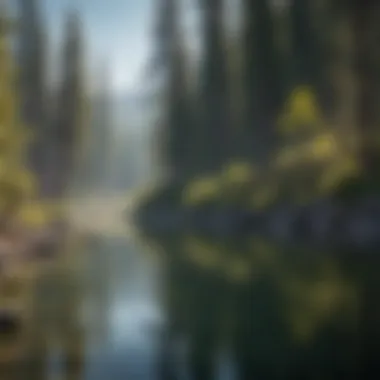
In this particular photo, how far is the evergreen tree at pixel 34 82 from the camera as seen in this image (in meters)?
4.26

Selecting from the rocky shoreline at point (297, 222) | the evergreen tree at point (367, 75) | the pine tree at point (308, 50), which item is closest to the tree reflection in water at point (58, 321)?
the rocky shoreline at point (297, 222)

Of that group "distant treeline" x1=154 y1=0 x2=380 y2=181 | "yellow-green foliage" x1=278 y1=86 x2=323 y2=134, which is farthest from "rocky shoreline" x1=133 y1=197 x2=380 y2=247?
"yellow-green foliage" x1=278 y1=86 x2=323 y2=134

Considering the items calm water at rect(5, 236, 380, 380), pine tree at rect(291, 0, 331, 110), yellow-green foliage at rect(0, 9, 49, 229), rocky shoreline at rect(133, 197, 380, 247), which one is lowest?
calm water at rect(5, 236, 380, 380)

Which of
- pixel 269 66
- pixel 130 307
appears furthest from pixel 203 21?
pixel 130 307

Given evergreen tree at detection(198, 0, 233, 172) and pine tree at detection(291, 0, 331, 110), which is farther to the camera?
pine tree at detection(291, 0, 331, 110)

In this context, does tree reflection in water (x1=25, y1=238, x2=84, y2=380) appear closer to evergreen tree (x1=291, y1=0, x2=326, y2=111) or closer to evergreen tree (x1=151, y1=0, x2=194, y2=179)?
evergreen tree (x1=151, y1=0, x2=194, y2=179)

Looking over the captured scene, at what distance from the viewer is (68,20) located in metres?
4.20

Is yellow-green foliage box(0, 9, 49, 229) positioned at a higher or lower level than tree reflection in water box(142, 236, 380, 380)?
higher

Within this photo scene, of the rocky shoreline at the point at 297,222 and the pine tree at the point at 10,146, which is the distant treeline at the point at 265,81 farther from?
the pine tree at the point at 10,146

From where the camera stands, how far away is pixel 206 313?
3562 mm

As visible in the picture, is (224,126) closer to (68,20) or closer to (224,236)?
(224,236)

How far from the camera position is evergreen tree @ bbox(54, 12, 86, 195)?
13.8ft

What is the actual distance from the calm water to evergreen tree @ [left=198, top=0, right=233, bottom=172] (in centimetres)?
55

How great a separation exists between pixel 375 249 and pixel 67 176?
180cm
